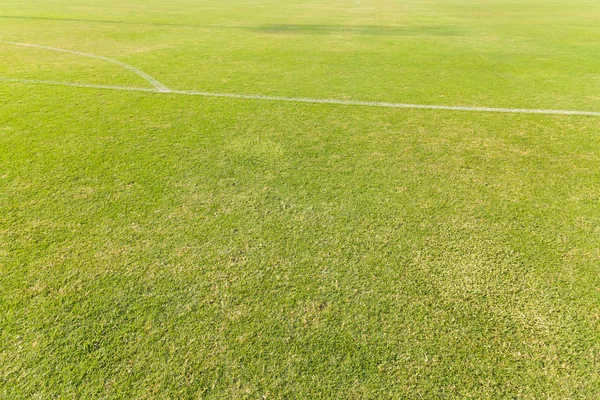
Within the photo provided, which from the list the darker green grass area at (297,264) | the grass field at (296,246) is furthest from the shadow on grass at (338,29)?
the darker green grass area at (297,264)

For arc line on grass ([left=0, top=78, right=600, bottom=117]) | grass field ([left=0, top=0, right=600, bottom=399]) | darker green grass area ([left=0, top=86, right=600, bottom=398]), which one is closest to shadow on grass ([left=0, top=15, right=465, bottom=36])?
grass field ([left=0, top=0, right=600, bottom=399])

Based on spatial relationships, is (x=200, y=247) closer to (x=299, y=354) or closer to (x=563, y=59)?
(x=299, y=354)

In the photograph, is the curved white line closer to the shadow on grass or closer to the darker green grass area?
the darker green grass area

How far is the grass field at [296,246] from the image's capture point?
180cm

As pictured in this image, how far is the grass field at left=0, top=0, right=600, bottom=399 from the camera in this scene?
1799 millimetres

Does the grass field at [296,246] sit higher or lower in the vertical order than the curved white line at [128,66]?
lower

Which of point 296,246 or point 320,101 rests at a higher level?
point 320,101

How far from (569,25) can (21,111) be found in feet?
50.8

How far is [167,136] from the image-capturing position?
407 centimetres

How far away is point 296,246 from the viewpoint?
255cm

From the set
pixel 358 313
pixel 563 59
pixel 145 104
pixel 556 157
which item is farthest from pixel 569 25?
pixel 358 313

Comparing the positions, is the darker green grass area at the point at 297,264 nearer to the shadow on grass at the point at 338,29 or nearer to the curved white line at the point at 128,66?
the curved white line at the point at 128,66

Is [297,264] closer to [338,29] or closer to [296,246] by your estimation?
[296,246]

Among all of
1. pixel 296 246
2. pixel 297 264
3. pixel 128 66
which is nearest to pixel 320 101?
pixel 296 246
